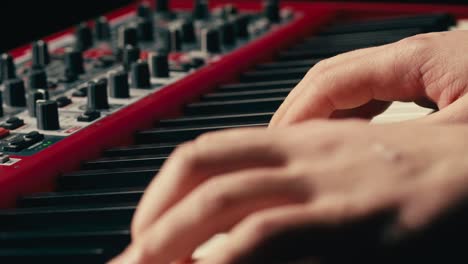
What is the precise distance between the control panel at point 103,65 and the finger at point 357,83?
0.48m

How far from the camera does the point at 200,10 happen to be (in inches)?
108

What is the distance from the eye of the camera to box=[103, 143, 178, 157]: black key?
1520mm

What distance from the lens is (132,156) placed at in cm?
152

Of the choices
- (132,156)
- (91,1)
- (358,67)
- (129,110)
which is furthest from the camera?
(91,1)

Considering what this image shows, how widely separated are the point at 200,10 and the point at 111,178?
1.46 m

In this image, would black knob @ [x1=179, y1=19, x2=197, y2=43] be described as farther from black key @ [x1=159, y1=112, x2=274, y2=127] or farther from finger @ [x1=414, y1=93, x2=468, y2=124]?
finger @ [x1=414, y1=93, x2=468, y2=124]

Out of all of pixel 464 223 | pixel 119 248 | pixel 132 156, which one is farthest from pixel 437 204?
pixel 132 156

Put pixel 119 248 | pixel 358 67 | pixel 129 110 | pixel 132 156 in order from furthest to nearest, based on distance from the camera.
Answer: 1. pixel 129 110
2. pixel 132 156
3. pixel 358 67
4. pixel 119 248

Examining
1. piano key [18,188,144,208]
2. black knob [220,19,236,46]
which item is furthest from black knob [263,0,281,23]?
piano key [18,188,144,208]

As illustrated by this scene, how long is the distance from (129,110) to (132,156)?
20 cm

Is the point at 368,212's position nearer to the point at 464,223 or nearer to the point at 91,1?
the point at 464,223

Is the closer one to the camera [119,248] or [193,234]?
[193,234]

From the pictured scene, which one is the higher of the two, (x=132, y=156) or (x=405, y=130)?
(x=405, y=130)

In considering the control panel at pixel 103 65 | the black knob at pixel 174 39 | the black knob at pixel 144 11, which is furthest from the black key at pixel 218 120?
the black knob at pixel 144 11
